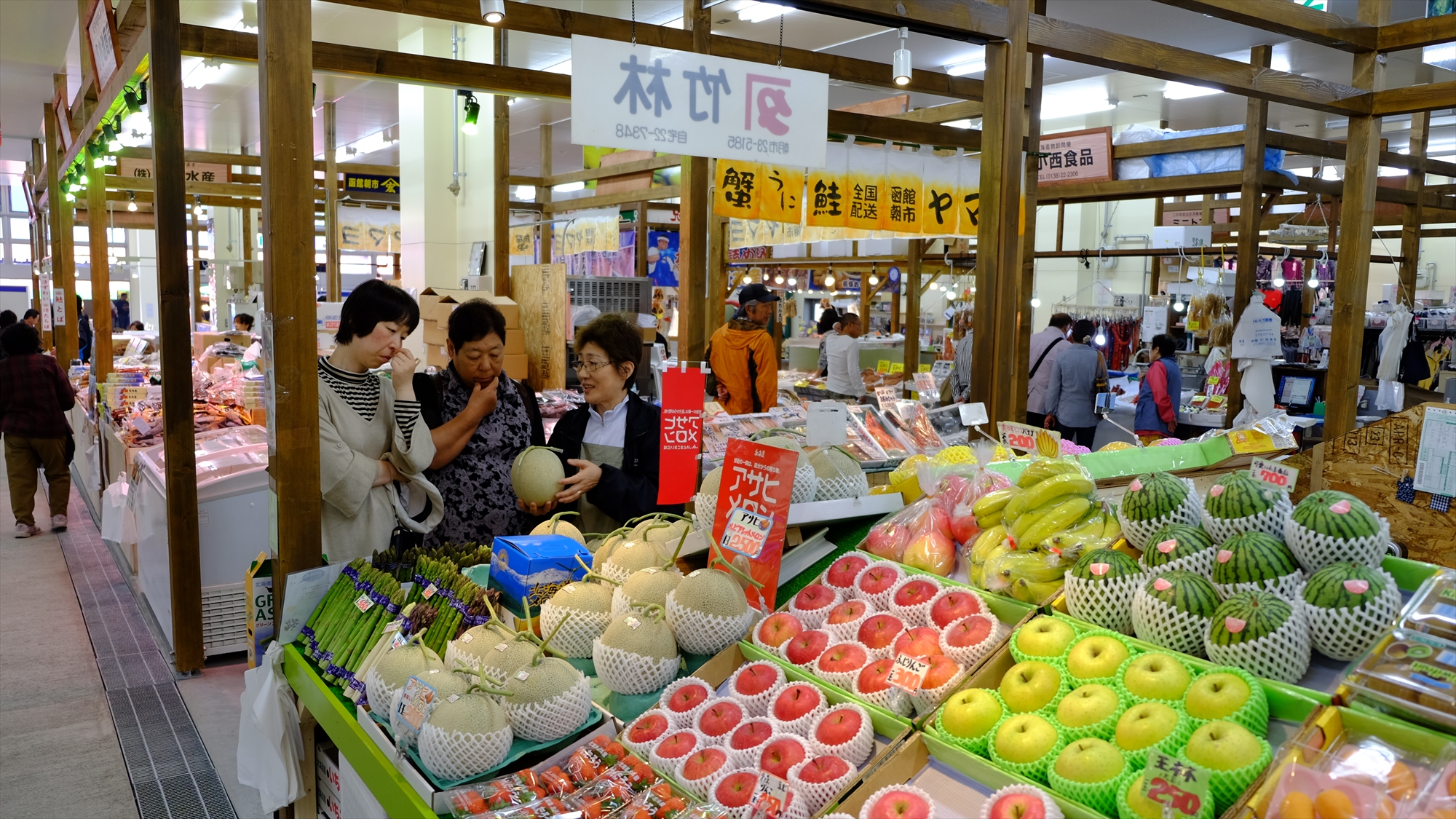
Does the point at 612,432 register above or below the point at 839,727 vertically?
above

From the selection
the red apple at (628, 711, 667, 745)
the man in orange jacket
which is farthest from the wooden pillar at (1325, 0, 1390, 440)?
the red apple at (628, 711, 667, 745)

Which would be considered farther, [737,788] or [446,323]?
[446,323]

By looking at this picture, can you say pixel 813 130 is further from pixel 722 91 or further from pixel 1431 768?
pixel 1431 768

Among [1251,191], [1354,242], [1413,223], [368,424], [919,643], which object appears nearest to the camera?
[919,643]

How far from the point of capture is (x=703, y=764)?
6.23 feet

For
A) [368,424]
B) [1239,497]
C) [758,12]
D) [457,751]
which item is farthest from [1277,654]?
[758,12]

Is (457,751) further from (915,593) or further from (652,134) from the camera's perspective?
(652,134)

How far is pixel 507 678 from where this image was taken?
6.57 ft

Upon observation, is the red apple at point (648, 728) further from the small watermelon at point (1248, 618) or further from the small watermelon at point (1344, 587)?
the small watermelon at point (1344, 587)

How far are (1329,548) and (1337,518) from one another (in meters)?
0.07

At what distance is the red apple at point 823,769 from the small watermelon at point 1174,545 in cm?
88

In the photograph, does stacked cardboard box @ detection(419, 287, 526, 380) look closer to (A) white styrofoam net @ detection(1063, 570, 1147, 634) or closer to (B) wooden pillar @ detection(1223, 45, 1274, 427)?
(A) white styrofoam net @ detection(1063, 570, 1147, 634)

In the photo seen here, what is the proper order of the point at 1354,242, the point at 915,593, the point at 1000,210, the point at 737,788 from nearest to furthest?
the point at 737,788 → the point at 915,593 → the point at 1000,210 → the point at 1354,242

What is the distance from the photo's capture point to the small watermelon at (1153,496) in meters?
2.29
